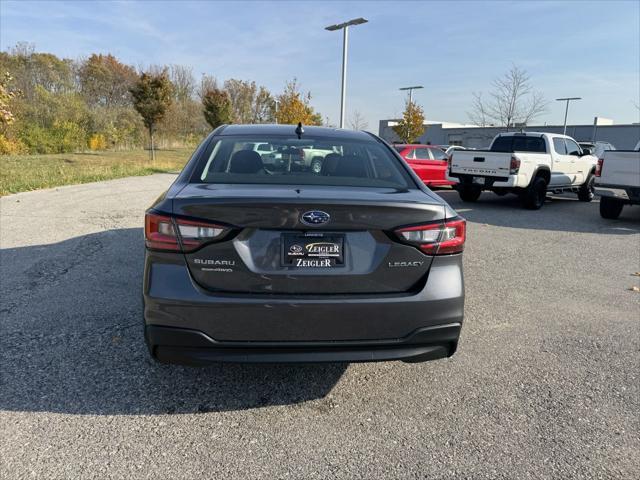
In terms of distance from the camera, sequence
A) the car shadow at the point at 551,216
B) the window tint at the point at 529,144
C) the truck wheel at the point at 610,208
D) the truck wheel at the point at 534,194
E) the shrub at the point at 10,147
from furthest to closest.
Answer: the shrub at the point at 10,147 < the window tint at the point at 529,144 < the truck wheel at the point at 534,194 < the truck wheel at the point at 610,208 < the car shadow at the point at 551,216

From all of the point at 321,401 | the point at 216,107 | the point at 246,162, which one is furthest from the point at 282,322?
the point at 216,107

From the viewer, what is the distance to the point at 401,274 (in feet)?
7.98

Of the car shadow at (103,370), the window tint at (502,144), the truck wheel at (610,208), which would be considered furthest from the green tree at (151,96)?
the car shadow at (103,370)

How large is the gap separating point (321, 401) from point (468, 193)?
36.3ft

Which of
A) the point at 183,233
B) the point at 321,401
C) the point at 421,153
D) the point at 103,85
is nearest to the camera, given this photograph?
the point at 183,233

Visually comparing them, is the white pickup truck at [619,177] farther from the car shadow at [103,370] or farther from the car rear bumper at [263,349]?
the car rear bumper at [263,349]

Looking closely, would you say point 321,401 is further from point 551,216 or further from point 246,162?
point 551,216

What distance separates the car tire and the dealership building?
37.3m

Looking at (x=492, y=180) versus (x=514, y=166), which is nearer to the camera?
(x=514, y=166)

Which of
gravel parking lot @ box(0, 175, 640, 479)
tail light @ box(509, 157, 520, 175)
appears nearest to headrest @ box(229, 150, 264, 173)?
gravel parking lot @ box(0, 175, 640, 479)

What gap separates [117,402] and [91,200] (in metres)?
8.82

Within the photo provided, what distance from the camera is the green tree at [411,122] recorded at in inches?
1436

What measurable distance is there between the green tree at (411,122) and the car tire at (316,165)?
115 feet

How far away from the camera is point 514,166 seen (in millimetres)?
→ 11000
